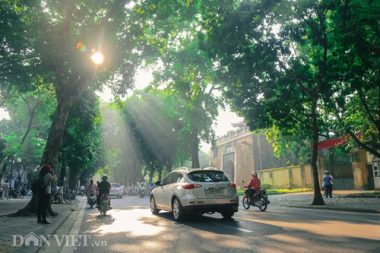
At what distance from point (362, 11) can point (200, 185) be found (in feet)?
30.6

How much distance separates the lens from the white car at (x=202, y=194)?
11.3 meters

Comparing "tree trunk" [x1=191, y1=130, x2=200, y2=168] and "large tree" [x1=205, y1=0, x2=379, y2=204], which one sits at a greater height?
"large tree" [x1=205, y1=0, x2=379, y2=204]

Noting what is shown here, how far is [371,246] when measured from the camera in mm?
6719

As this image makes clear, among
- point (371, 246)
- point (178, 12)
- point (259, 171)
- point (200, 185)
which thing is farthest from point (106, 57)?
point (259, 171)

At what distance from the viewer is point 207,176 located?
12016 mm

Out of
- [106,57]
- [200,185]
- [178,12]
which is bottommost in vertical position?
[200,185]

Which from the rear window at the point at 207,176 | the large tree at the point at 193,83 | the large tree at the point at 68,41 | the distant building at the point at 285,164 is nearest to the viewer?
the rear window at the point at 207,176

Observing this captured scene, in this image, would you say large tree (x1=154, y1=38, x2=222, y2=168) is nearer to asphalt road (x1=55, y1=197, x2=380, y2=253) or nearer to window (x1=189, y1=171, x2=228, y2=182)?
window (x1=189, y1=171, x2=228, y2=182)

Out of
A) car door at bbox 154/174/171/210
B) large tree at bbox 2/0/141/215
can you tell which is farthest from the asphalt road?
large tree at bbox 2/0/141/215

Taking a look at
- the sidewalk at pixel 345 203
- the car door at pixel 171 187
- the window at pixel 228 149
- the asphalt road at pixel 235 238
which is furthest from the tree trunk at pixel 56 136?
the window at pixel 228 149

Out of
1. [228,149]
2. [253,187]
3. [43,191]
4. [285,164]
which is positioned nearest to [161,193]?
[43,191]

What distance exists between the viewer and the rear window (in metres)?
11.8

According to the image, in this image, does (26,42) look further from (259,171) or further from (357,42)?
(259,171)

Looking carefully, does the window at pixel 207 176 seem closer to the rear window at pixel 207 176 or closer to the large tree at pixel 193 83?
the rear window at pixel 207 176
